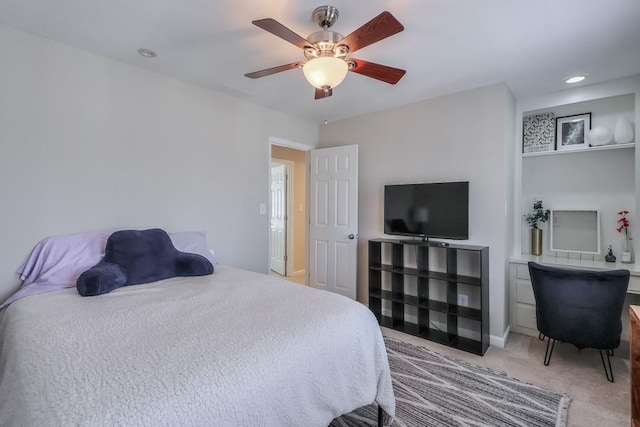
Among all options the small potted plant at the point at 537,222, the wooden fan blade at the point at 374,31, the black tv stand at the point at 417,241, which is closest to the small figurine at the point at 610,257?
the small potted plant at the point at 537,222

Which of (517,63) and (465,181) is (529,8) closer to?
(517,63)

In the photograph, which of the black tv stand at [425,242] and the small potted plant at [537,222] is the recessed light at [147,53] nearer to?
the black tv stand at [425,242]

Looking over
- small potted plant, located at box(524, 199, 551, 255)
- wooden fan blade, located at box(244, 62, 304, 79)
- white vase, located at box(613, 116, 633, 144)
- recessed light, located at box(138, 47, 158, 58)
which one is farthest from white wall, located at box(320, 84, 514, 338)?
recessed light, located at box(138, 47, 158, 58)

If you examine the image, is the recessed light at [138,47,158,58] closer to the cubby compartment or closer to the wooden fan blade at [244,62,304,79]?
the wooden fan blade at [244,62,304,79]

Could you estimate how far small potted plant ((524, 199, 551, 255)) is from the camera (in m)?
3.07

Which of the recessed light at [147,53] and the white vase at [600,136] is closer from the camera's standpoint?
the recessed light at [147,53]

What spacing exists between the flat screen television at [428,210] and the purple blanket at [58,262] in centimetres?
275

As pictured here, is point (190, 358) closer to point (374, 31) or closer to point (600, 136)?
point (374, 31)

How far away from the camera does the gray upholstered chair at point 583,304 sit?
2.10 metres

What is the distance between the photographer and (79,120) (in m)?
2.22

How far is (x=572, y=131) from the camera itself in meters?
2.98

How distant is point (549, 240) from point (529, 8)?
2361 millimetres

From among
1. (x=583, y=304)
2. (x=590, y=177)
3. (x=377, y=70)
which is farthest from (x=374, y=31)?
Answer: (x=590, y=177)

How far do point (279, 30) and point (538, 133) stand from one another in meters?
3.06
